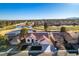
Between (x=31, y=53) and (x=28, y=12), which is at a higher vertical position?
(x=28, y=12)

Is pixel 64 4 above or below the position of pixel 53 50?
above

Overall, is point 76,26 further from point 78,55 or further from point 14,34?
point 14,34

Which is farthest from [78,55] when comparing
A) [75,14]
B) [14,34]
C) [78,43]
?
[14,34]

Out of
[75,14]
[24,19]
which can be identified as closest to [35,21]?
[24,19]

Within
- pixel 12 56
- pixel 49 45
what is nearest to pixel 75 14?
pixel 49 45

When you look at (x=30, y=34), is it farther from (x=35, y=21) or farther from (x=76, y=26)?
(x=76, y=26)

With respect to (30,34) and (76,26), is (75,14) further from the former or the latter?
(30,34)

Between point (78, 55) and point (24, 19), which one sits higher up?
point (24, 19)
